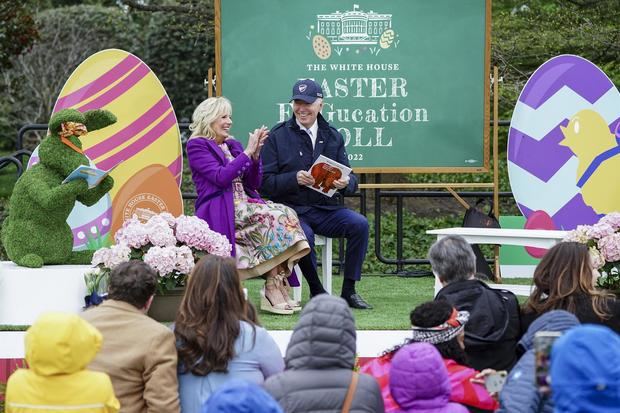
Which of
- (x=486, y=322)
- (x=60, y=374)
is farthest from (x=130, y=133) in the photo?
(x=60, y=374)

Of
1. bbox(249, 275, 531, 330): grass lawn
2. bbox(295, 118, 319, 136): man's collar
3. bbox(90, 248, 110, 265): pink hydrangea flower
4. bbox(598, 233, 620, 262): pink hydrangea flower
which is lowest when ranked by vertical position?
bbox(249, 275, 531, 330): grass lawn

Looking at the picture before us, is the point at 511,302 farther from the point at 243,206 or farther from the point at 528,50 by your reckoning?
the point at 528,50

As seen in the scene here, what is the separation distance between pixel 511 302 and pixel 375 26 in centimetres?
387

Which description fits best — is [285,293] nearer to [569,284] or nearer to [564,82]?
[569,284]

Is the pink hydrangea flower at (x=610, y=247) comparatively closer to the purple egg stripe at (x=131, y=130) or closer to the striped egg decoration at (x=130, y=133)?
the striped egg decoration at (x=130, y=133)

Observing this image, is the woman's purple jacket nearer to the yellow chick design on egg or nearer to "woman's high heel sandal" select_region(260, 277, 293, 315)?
"woman's high heel sandal" select_region(260, 277, 293, 315)

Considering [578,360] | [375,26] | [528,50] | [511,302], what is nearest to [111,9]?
[528,50]

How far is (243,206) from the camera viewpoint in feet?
22.1

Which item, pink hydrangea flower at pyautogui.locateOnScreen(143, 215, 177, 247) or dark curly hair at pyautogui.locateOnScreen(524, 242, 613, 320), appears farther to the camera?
pink hydrangea flower at pyautogui.locateOnScreen(143, 215, 177, 247)

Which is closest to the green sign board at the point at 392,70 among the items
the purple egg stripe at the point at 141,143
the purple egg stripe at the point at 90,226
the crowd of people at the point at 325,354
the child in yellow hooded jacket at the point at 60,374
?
the purple egg stripe at the point at 141,143

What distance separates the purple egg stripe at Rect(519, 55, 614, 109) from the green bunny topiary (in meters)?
3.12

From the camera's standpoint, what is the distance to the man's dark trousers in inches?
277

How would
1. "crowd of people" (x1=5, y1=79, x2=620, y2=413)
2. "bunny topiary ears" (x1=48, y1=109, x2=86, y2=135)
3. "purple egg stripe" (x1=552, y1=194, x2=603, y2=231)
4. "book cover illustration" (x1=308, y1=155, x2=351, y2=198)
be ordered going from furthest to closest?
1. "purple egg stripe" (x1=552, y1=194, x2=603, y2=231)
2. "book cover illustration" (x1=308, y1=155, x2=351, y2=198)
3. "bunny topiary ears" (x1=48, y1=109, x2=86, y2=135)
4. "crowd of people" (x1=5, y1=79, x2=620, y2=413)

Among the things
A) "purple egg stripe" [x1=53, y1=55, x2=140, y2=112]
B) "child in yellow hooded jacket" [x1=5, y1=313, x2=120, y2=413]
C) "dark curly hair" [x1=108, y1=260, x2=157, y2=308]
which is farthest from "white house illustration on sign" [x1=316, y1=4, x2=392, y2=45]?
"child in yellow hooded jacket" [x1=5, y1=313, x2=120, y2=413]
